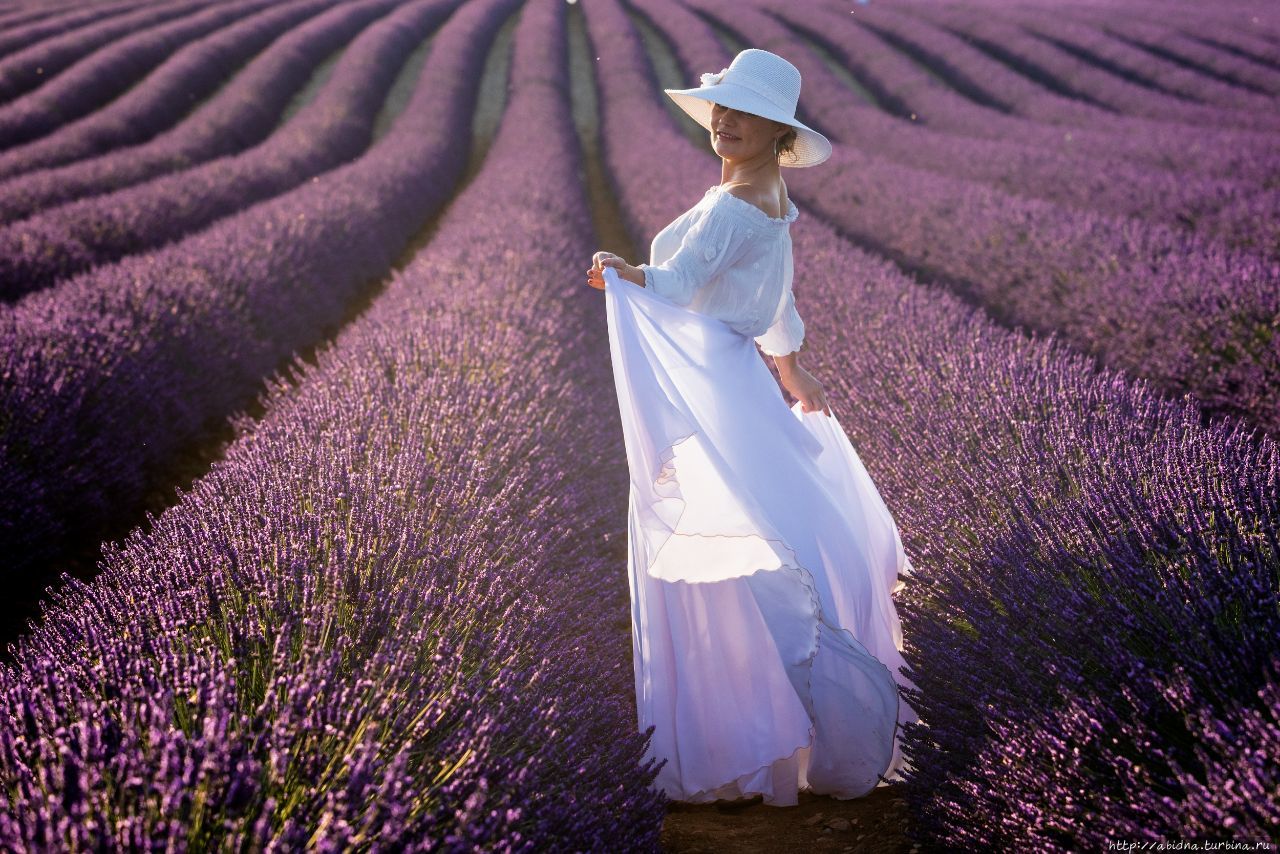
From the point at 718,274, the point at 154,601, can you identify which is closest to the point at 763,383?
the point at 718,274

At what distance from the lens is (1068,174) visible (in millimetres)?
8180

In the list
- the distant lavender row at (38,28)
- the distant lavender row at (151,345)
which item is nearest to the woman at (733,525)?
the distant lavender row at (151,345)

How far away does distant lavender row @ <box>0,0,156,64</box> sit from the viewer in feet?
44.2

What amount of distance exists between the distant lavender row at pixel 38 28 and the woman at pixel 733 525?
1492 cm

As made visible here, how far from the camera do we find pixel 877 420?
3.01 m

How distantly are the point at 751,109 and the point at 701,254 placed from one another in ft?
1.06

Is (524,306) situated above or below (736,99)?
below

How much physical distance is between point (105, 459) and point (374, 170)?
6.83m

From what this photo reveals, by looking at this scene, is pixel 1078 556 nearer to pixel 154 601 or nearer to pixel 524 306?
pixel 154 601

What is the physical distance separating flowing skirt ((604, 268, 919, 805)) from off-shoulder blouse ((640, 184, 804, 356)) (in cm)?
5

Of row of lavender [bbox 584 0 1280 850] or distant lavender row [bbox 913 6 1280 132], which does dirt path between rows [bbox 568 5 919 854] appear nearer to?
row of lavender [bbox 584 0 1280 850]

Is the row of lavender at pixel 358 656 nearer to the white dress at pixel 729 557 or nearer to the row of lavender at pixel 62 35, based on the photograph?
the white dress at pixel 729 557

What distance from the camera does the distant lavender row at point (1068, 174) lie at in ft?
22.0

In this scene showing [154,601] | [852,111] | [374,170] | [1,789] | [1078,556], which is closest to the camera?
[1,789]
